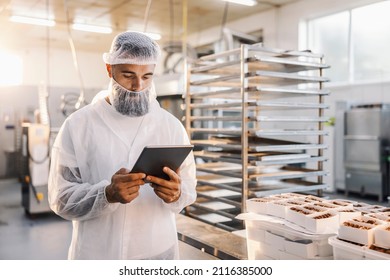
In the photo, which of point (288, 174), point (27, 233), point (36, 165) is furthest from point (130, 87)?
point (36, 165)

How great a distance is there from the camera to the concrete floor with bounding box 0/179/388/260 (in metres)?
3.11

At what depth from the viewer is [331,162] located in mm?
5633

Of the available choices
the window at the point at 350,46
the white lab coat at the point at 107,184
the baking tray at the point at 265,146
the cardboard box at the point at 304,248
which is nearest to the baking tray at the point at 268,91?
the baking tray at the point at 265,146

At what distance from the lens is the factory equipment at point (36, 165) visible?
4.37m

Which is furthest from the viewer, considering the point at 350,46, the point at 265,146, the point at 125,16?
the point at 125,16

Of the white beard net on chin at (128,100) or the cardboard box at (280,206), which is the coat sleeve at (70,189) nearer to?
the white beard net on chin at (128,100)

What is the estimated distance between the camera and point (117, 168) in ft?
4.21

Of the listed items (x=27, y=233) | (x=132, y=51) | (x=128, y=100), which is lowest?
(x=27, y=233)

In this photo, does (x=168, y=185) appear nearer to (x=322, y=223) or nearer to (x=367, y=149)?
(x=322, y=223)

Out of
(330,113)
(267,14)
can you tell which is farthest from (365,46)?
(267,14)

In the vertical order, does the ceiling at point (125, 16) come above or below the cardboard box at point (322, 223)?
above

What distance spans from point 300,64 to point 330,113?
4.25 m

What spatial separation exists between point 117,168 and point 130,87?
0.89 feet

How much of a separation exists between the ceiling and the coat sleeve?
3.01 meters
